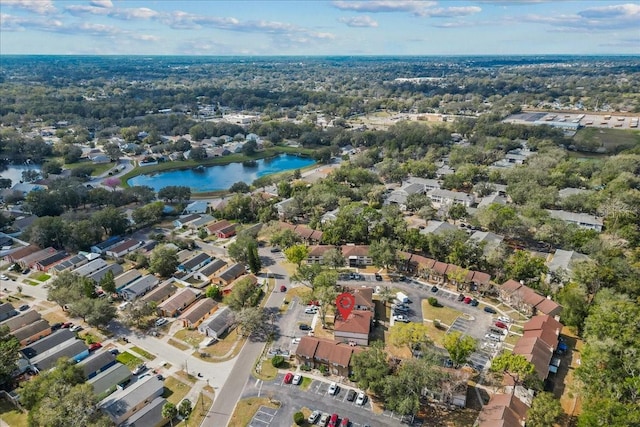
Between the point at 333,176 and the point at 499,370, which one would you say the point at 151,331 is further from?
the point at 333,176

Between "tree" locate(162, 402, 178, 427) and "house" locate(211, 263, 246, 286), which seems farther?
"house" locate(211, 263, 246, 286)

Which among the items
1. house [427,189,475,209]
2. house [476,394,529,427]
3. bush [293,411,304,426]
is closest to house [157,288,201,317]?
bush [293,411,304,426]

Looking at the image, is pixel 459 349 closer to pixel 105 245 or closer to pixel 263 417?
pixel 263 417

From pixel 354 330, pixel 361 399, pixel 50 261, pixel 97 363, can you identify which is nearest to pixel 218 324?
pixel 97 363

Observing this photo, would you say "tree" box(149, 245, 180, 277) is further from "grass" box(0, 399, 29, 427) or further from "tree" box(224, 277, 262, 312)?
"grass" box(0, 399, 29, 427)

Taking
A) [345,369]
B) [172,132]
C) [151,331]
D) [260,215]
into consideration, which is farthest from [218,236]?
[172,132]

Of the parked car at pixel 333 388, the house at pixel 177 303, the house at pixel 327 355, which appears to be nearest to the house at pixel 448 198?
the house at pixel 327 355

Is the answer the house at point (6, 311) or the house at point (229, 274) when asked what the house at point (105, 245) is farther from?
the house at point (229, 274)
